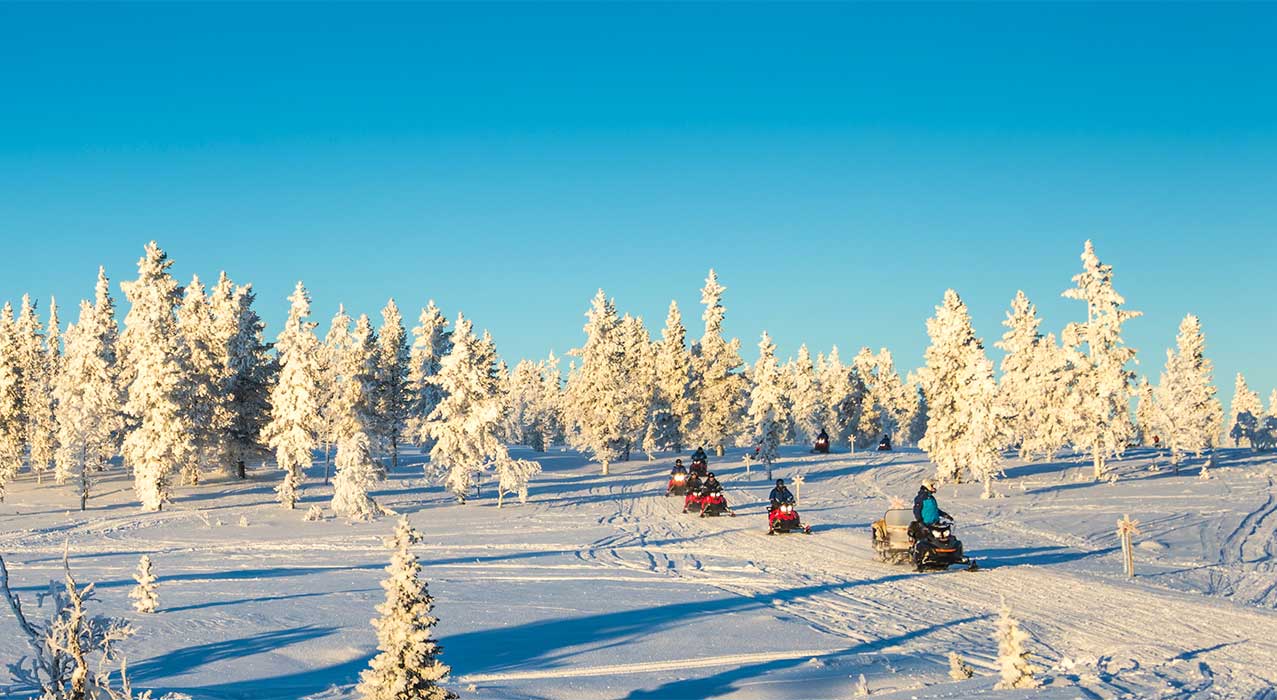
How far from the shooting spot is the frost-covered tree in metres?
46.3

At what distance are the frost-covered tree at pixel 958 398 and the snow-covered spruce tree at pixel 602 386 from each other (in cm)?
2011

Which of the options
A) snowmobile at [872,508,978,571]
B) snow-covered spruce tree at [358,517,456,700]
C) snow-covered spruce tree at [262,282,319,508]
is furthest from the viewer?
snow-covered spruce tree at [262,282,319,508]

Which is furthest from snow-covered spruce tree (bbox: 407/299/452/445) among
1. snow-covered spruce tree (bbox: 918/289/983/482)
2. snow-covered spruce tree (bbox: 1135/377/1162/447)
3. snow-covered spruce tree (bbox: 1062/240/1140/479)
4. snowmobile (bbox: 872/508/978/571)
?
snow-covered spruce tree (bbox: 1135/377/1162/447)

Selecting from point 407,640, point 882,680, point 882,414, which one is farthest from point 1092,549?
point 882,414

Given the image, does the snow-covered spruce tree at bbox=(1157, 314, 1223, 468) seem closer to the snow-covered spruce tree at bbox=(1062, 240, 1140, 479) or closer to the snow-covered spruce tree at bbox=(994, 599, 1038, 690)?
the snow-covered spruce tree at bbox=(1062, 240, 1140, 479)

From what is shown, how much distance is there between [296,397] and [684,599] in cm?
2712

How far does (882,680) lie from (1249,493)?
131 feet

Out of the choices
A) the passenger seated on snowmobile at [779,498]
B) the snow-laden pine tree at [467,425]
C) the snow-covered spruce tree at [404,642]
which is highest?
the snow-laden pine tree at [467,425]

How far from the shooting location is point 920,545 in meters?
21.8

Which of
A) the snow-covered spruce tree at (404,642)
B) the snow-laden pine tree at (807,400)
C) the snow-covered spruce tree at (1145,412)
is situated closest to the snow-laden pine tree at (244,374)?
the snow-covered spruce tree at (404,642)

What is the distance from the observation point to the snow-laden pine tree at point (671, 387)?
7106 centimetres

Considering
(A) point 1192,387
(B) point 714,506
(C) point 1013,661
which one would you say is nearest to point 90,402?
(B) point 714,506

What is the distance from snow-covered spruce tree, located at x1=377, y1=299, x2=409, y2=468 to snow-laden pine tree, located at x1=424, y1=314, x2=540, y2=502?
1889 centimetres

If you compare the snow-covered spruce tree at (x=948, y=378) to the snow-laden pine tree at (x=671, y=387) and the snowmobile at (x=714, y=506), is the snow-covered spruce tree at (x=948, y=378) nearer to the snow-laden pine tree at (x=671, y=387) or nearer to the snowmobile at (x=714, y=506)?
the snowmobile at (x=714, y=506)
